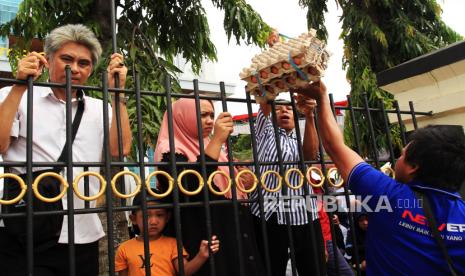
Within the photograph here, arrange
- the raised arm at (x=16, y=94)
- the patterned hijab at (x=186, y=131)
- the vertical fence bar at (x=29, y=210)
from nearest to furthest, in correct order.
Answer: the vertical fence bar at (x=29, y=210) < the raised arm at (x=16, y=94) < the patterned hijab at (x=186, y=131)

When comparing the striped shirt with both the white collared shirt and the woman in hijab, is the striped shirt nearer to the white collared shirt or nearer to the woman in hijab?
the woman in hijab

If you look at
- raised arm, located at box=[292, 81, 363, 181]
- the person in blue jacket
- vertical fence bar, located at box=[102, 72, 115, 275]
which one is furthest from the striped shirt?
vertical fence bar, located at box=[102, 72, 115, 275]

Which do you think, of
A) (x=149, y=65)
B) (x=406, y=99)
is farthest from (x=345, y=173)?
(x=149, y=65)

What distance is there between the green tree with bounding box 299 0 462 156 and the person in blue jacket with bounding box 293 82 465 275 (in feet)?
15.5

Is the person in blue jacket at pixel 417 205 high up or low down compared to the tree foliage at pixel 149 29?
down

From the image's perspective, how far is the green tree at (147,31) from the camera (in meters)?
3.56

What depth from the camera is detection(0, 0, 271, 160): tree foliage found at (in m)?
3.59

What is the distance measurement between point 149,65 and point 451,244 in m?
→ 3.13

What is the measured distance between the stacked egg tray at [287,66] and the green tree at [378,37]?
4740 millimetres

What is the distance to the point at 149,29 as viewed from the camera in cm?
448

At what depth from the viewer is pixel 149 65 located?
3.86 m

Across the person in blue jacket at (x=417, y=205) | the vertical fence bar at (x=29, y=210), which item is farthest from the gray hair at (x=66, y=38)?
the person in blue jacket at (x=417, y=205)

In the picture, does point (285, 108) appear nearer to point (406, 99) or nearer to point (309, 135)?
point (309, 135)

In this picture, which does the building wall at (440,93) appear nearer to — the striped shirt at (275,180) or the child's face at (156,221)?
the striped shirt at (275,180)
